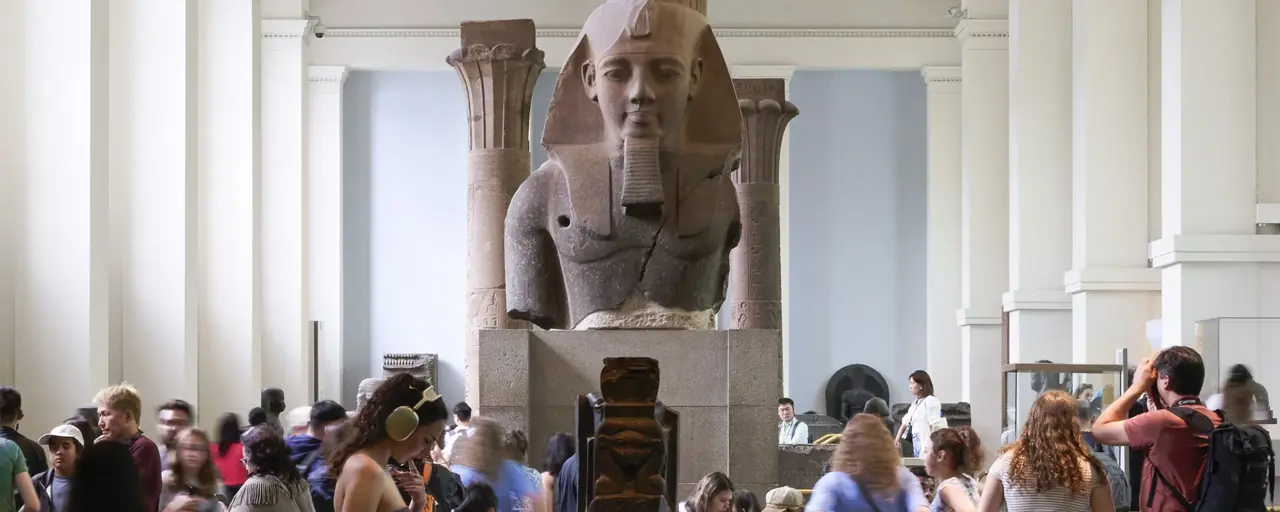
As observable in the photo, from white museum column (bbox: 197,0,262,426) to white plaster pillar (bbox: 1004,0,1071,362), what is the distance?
357 inches

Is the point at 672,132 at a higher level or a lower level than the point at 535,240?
Result: higher

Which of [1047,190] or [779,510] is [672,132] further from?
[1047,190]

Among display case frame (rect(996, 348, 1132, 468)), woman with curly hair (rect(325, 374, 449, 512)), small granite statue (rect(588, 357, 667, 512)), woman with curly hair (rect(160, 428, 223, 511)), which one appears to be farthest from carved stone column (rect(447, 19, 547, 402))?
small granite statue (rect(588, 357, 667, 512))

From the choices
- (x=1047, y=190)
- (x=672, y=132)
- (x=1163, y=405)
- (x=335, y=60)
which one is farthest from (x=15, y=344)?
(x=335, y=60)

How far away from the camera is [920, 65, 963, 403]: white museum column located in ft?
82.2

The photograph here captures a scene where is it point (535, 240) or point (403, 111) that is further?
point (403, 111)

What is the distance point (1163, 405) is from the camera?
19.0 ft

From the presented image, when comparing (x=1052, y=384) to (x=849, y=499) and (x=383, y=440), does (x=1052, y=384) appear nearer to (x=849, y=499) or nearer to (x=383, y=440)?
(x=849, y=499)

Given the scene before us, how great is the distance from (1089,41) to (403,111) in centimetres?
1321

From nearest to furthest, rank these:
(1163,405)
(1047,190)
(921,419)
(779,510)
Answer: (1163,405), (779,510), (921,419), (1047,190)

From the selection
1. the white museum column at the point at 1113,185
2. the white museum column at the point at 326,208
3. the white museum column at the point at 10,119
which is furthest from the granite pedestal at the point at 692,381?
the white museum column at the point at 326,208

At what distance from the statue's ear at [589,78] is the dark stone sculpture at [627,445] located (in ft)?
13.4

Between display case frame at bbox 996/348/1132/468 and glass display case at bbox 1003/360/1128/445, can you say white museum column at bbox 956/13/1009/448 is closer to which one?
display case frame at bbox 996/348/1132/468

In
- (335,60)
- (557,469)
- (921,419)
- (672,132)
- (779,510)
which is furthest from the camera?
(335,60)
